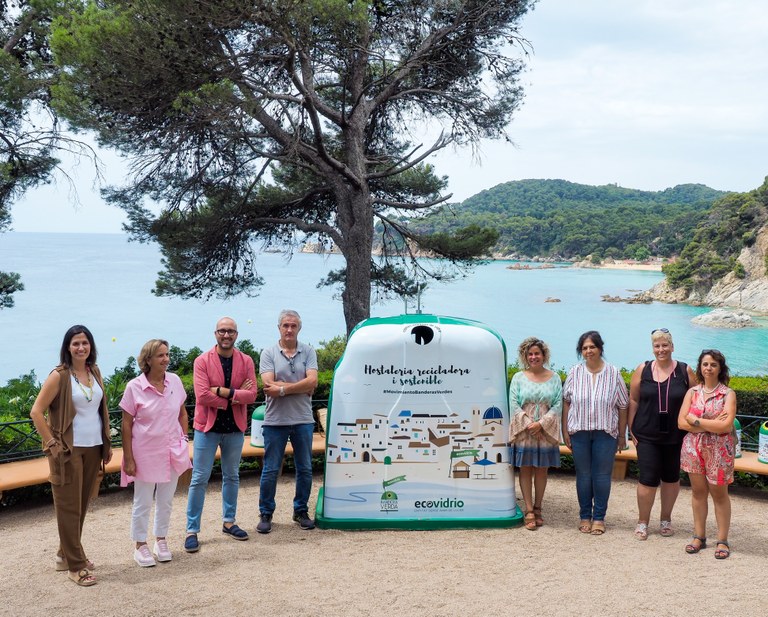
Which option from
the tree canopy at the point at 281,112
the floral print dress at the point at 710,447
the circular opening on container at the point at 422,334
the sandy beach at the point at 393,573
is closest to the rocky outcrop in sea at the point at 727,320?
the tree canopy at the point at 281,112

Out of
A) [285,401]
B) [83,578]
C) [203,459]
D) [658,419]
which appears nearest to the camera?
[83,578]

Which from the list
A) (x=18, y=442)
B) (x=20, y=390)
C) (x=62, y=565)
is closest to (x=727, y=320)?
(x=20, y=390)

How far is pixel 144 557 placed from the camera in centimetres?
448

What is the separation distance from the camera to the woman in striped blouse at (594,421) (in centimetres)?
500

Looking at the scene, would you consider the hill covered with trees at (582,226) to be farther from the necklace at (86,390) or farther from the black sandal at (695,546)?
the necklace at (86,390)

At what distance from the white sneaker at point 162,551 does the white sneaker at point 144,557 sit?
0.07 m

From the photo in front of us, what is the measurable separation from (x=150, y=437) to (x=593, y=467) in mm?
2915

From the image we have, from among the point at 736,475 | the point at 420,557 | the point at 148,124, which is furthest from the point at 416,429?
the point at 148,124

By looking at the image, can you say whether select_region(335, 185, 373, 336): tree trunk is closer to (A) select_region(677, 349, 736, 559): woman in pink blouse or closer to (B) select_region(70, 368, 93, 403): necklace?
(A) select_region(677, 349, 736, 559): woman in pink blouse

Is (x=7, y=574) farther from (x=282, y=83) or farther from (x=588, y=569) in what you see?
(x=282, y=83)

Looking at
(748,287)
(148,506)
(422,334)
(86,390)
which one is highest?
(748,287)

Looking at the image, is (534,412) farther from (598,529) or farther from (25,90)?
(25,90)

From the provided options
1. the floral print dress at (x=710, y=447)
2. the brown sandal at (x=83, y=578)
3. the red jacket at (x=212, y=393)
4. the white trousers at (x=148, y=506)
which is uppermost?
the red jacket at (x=212, y=393)

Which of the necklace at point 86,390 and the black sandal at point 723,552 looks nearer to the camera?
the necklace at point 86,390
